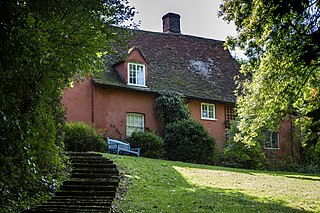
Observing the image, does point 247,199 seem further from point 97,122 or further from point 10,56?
point 97,122

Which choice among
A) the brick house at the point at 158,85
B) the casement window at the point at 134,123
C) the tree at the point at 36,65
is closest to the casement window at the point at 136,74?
the brick house at the point at 158,85

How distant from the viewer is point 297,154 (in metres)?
26.0

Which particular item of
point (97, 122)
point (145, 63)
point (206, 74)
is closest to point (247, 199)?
point (97, 122)

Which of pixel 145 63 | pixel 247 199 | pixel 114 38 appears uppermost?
pixel 145 63

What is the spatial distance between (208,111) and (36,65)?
18195 mm

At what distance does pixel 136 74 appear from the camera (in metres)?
21.9

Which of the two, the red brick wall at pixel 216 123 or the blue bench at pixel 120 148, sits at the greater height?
the red brick wall at pixel 216 123

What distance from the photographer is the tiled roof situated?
22734 mm

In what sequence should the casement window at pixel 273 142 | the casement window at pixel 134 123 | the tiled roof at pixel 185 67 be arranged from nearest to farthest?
the casement window at pixel 134 123 → the tiled roof at pixel 185 67 → the casement window at pixel 273 142

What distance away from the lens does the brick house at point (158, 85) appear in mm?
20531

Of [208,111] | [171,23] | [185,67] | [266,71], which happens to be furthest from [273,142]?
[266,71]

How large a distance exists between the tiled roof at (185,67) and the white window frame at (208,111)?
2.10 feet

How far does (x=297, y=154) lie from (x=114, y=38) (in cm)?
1999

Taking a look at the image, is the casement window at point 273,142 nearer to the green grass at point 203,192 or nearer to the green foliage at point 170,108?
the green foliage at point 170,108
